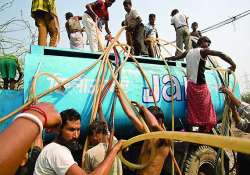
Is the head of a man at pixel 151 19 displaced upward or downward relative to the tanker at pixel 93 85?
upward

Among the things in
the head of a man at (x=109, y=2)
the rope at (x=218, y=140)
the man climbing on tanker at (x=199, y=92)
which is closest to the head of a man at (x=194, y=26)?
the head of a man at (x=109, y=2)

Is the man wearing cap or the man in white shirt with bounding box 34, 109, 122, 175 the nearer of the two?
the man in white shirt with bounding box 34, 109, 122, 175

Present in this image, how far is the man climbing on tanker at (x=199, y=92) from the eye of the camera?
15.6 feet

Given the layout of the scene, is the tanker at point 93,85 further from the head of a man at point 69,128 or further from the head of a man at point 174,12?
the head of a man at point 174,12

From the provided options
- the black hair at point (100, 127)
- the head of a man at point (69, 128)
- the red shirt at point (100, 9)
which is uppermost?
the red shirt at point (100, 9)

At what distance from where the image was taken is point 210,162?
4.96 metres

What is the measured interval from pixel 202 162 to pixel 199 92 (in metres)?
1.08

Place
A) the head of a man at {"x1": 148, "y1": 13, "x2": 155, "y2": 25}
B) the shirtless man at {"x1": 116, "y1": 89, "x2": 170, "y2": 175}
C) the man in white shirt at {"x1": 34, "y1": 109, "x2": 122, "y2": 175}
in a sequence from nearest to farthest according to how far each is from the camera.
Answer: the man in white shirt at {"x1": 34, "y1": 109, "x2": 122, "y2": 175}
the shirtless man at {"x1": 116, "y1": 89, "x2": 170, "y2": 175}
the head of a man at {"x1": 148, "y1": 13, "x2": 155, "y2": 25}

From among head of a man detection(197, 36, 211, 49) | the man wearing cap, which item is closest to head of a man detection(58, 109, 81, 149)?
the man wearing cap

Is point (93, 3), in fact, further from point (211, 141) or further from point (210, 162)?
point (211, 141)

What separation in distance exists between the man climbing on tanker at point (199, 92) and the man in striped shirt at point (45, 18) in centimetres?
225

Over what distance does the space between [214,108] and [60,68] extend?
2.86 meters

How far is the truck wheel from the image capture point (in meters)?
4.70

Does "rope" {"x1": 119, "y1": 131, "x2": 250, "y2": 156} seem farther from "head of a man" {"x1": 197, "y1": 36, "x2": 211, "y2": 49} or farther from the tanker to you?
"head of a man" {"x1": 197, "y1": 36, "x2": 211, "y2": 49}
